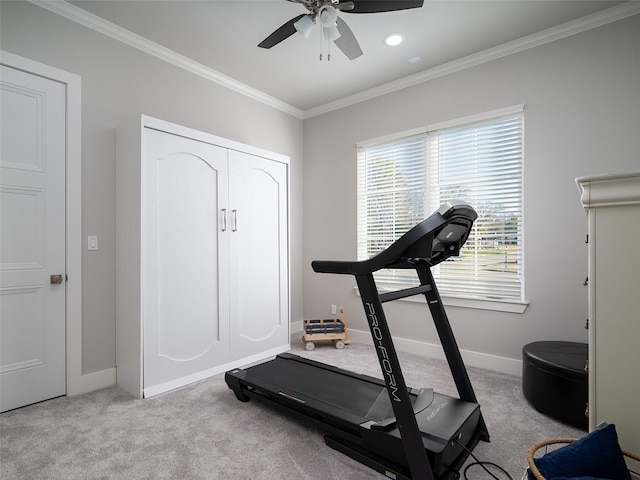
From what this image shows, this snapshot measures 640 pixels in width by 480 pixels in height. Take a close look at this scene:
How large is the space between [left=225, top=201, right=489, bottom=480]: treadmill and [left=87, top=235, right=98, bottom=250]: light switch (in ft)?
4.97

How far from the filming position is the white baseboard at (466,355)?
2.89 meters

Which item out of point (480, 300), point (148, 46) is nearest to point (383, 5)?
point (148, 46)

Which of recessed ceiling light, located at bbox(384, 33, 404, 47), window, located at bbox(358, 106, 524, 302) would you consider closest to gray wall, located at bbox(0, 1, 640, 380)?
window, located at bbox(358, 106, 524, 302)

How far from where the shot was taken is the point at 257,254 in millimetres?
3268

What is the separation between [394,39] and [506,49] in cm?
99

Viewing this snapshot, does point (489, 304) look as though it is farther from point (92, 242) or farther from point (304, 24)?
point (92, 242)

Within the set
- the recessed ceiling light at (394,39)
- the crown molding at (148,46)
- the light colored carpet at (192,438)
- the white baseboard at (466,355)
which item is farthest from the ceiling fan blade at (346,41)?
the white baseboard at (466,355)

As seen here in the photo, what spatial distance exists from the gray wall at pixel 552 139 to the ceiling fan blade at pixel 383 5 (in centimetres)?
151

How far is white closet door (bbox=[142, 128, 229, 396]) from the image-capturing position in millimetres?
2496

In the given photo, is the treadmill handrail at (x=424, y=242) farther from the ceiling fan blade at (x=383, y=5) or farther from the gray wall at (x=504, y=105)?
the gray wall at (x=504, y=105)

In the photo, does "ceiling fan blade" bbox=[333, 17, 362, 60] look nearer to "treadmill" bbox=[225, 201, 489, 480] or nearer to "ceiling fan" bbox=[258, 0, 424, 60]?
"ceiling fan" bbox=[258, 0, 424, 60]

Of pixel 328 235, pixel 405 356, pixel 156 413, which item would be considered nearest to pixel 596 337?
pixel 405 356

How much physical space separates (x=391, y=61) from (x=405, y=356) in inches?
112

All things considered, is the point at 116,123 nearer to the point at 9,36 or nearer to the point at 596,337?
the point at 9,36
